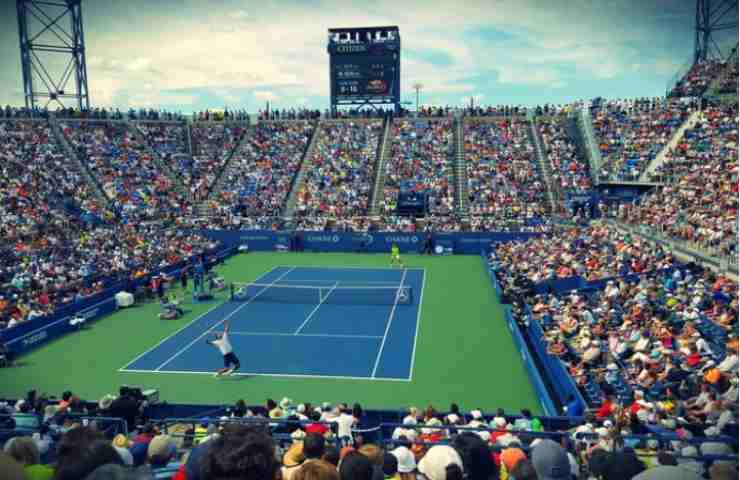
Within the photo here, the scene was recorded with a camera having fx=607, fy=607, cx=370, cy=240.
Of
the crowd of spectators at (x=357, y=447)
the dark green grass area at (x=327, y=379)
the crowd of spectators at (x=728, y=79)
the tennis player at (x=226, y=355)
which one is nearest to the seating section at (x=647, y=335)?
the crowd of spectators at (x=357, y=447)

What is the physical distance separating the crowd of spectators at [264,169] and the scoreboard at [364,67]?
15.4ft

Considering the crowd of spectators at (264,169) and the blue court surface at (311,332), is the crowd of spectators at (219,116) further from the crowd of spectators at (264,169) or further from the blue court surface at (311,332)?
the blue court surface at (311,332)

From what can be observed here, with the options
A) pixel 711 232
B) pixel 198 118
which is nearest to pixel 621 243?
pixel 711 232

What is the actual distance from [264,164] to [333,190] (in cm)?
664

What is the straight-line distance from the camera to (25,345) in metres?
19.1

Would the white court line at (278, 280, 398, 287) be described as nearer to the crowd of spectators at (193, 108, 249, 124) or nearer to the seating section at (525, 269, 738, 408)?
the seating section at (525, 269, 738, 408)

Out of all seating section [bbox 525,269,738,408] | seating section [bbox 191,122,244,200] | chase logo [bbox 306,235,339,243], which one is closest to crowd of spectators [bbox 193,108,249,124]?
seating section [bbox 191,122,244,200]

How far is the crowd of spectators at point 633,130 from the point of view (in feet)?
122

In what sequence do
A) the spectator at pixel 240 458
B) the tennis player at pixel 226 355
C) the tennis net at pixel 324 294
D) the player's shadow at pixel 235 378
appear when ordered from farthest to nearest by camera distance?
the tennis net at pixel 324 294, the player's shadow at pixel 235 378, the tennis player at pixel 226 355, the spectator at pixel 240 458

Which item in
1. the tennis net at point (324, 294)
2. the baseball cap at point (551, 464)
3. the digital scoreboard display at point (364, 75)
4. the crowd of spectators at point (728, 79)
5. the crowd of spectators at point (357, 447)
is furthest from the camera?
the digital scoreboard display at point (364, 75)

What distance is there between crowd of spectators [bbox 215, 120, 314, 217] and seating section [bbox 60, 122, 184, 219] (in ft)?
12.9

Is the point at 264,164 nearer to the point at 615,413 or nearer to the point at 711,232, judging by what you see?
the point at 711,232

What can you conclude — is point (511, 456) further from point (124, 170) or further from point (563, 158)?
point (124, 170)

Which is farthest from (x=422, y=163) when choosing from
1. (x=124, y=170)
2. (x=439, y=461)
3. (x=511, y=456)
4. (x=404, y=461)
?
(x=439, y=461)
